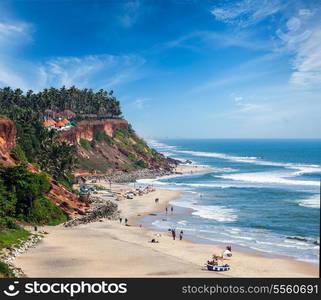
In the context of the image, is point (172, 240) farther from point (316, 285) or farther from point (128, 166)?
point (128, 166)

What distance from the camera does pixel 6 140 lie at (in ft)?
179

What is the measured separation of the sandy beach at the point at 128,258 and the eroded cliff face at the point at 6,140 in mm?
13688

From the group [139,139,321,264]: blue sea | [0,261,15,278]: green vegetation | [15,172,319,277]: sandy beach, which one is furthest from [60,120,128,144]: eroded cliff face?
[0,261,15,278]: green vegetation

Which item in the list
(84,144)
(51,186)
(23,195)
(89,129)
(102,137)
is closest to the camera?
(23,195)

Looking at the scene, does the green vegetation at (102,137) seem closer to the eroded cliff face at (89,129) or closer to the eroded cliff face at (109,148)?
the eroded cliff face at (109,148)

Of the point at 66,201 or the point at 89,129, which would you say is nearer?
the point at 66,201

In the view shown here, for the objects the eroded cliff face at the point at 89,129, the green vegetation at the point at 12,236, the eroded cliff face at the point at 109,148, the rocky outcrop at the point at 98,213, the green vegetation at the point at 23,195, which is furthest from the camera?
the eroded cliff face at the point at 89,129

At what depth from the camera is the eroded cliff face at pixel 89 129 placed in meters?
103

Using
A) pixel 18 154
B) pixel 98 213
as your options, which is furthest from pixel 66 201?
pixel 18 154

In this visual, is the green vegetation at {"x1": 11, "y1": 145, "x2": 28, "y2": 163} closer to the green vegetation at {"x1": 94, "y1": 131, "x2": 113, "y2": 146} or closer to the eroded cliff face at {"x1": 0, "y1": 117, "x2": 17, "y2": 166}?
the eroded cliff face at {"x1": 0, "y1": 117, "x2": 17, "y2": 166}

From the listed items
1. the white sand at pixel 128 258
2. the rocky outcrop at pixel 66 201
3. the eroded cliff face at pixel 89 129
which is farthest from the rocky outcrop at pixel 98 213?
the eroded cliff face at pixel 89 129

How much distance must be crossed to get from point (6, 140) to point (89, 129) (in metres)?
59.8

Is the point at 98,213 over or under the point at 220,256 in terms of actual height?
over

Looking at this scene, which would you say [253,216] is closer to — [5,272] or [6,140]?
[5,272]
